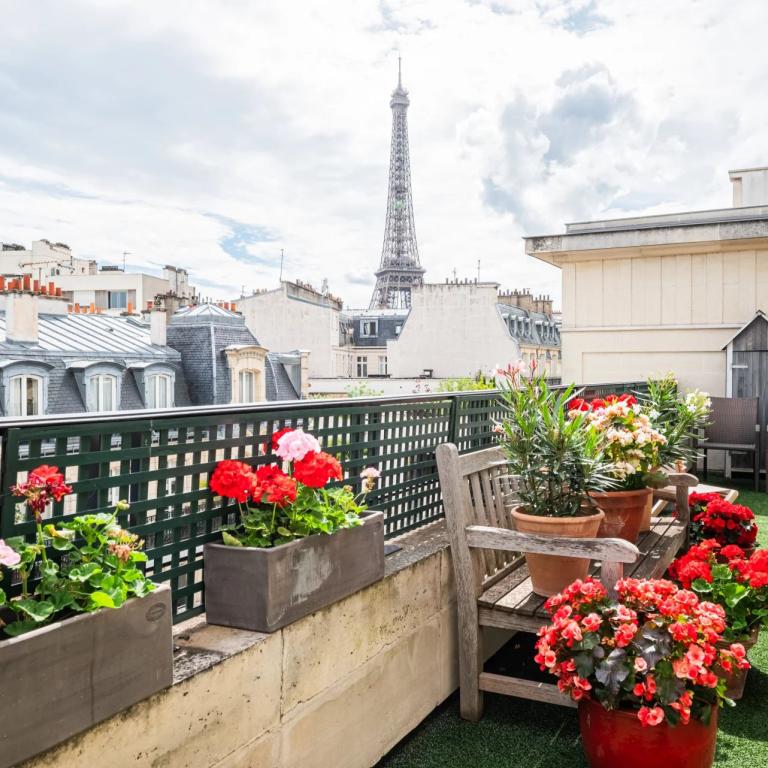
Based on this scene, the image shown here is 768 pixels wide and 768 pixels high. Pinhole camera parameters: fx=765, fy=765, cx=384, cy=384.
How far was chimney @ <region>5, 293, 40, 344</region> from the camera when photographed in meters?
23.0

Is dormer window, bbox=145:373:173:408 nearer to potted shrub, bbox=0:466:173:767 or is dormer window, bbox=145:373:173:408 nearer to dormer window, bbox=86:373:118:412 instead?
dormer window, bbox=86:373:118:412

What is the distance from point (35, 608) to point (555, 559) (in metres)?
2.03

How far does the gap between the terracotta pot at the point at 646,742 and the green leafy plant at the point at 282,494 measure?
1033 millimetres

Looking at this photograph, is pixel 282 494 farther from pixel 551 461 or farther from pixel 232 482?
pixel 551 461

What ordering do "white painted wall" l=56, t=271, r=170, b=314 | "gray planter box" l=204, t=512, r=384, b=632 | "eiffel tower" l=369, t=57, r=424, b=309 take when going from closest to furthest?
1. "gray planter box" l=204, t=512, r=384, b=632
2. "white painted wall" l=56, t=271, r=170, b=314
3. "eiffel tower" l=369, t=57, r=424, b=309

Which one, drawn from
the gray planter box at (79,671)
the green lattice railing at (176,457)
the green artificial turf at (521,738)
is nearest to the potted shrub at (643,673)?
the green artificial turf at (521,738)

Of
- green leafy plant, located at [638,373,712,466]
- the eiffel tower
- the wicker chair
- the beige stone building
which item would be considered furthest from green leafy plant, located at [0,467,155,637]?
the eiffel tower

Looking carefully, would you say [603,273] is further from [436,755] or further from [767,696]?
[436,755]

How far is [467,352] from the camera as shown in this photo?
37.2 m

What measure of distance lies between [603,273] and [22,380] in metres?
18.4

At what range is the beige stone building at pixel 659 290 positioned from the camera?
812 cm

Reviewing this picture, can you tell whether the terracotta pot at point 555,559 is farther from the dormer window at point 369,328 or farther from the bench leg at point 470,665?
the dormer window at point 369,328

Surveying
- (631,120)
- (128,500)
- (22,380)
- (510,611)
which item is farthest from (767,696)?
(22,380)

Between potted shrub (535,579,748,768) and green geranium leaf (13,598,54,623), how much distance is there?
1.59 metres
